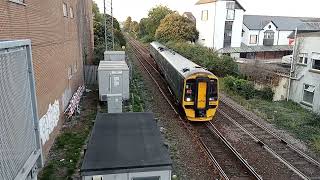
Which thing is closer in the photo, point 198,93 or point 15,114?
point 15,114

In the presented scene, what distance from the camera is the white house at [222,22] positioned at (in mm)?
41844

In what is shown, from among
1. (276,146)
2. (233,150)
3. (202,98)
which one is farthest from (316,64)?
(233,150)

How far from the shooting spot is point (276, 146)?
1226cm

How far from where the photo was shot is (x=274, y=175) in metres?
9.84

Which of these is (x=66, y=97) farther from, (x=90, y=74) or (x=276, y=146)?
(x=276, y=146)

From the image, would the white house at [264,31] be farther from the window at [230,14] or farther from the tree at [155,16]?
the tree at [155,16]

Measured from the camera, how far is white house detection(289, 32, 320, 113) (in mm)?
19609

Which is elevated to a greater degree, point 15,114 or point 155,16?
point 155,16

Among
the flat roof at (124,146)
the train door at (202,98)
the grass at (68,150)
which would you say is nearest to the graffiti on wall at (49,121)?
the grass at (68,150)

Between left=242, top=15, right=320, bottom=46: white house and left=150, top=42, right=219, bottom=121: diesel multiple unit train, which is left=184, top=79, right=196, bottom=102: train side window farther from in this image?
left=242, top=15, right=320, bottom=46: white house

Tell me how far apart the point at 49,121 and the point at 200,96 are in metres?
7.23

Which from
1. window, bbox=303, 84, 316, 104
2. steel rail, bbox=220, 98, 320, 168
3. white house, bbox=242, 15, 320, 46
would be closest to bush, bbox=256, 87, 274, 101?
window, bbox=303, 84, 316, 104

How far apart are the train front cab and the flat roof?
5109mm

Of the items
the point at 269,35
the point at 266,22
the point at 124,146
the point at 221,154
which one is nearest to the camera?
the point at 124,146
